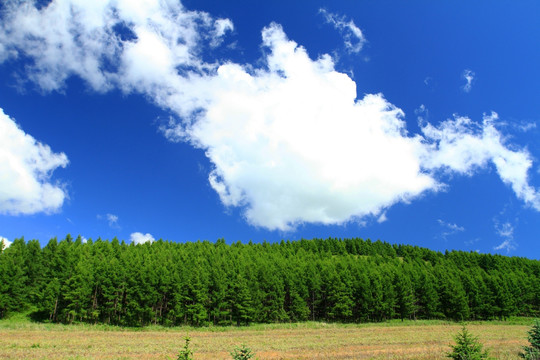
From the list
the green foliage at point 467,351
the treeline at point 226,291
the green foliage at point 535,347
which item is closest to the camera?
the green foliage at point 467,351

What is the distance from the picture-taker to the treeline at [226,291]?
7412 cm

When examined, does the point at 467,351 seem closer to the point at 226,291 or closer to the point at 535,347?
the point at 535,347

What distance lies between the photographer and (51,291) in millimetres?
72125

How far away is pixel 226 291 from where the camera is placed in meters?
78.9

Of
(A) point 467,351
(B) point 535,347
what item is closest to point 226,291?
(B) point 535,347

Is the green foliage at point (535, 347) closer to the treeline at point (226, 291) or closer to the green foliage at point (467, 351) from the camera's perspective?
the green foliage at point (467, 351)

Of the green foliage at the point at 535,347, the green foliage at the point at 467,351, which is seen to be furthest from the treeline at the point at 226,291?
the green foliage at the point at 467,351

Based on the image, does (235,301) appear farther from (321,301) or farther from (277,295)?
(321,301)

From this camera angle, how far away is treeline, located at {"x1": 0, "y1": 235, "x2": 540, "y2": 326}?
74.1m

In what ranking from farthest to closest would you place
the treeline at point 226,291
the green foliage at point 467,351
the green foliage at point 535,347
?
the treeline at point 226,291, the green foliage at point 535,347, the green foliage at point 467,351

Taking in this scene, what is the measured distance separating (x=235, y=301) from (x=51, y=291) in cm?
4244

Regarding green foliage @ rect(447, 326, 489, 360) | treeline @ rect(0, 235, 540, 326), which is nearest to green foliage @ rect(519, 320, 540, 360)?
green foliage @ rect(447, 326, 489, 360)

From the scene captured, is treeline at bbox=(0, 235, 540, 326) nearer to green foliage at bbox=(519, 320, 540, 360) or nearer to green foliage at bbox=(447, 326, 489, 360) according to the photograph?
green foliage at bbox=(519, 320, 540, 360)

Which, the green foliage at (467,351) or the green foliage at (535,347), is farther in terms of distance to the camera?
the green foliage at (535,347)
